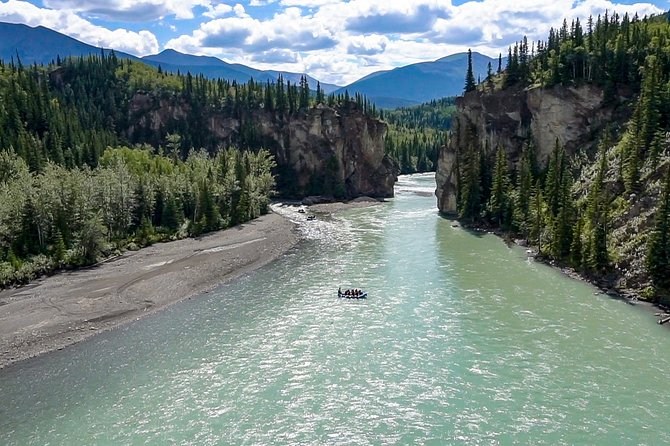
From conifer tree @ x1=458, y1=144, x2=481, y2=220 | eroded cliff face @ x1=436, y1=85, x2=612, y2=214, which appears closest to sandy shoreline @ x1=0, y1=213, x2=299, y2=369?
conifer tree @ x1=458, y1=144, x2=481, y2=220

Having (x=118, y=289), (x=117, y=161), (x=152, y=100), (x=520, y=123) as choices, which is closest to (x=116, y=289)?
(x=118, y=289)

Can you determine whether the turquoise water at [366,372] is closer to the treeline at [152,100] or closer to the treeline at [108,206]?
the treeline at [108,206]

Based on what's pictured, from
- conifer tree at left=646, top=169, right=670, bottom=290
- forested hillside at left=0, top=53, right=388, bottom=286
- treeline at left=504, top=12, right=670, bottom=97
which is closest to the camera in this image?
conifer tree at left=646, top=169, right=670, bottom=290

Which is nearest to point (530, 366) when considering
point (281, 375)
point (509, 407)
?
point (509, 407)

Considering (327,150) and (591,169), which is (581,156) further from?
(327,150)

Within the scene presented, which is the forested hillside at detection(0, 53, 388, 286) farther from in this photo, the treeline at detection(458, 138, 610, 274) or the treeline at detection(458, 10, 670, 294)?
the treeline at detection(458, 10, 670, 294)

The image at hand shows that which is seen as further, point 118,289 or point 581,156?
point 581,156
